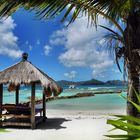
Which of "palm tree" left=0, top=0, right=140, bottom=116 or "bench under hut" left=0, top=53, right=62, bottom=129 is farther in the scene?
"bench under hut" left=0, top=53, right=62, bottom=129

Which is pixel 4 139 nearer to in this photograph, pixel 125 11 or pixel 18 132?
pixel 18 132

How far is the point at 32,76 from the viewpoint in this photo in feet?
35.4

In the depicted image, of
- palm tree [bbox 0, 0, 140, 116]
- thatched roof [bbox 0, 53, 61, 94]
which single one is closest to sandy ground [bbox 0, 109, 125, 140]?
thatched roof [bbox 0, 53, 61, 94]

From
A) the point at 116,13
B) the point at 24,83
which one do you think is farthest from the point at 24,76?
the point at 116,13

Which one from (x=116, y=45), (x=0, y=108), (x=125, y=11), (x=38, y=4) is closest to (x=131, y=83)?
(x=116, y=45)

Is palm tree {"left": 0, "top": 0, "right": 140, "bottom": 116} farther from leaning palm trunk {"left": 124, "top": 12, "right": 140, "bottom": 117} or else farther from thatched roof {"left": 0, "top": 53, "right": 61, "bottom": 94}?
thatched roof {"left": 0, "top": 53, "right": 61, "bottom": 94}

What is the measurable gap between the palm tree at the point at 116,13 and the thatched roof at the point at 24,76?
17.6 feet

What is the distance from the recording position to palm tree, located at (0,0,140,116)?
4564 mm

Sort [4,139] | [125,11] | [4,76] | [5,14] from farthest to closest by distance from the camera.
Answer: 1. [4,76]
2. [4,139]
3. [125,11]
4. [5,14]

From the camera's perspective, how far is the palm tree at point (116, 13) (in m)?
4.56

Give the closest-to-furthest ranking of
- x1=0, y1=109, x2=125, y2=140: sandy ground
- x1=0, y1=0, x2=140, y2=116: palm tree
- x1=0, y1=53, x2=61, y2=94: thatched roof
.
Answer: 1. x1=0, y1=0, x2=140, y2=116: palm tree
2. x1=0, y1=109, x2=125, y2=140: sandy ground
3. x1=0, y1=53, x2=61, y2=94: thatched roof

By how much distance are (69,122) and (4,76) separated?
287 cm

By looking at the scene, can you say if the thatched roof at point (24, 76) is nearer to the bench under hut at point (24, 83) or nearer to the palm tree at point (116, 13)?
the bench under hut at point (24, 83)

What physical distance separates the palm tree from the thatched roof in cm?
537
